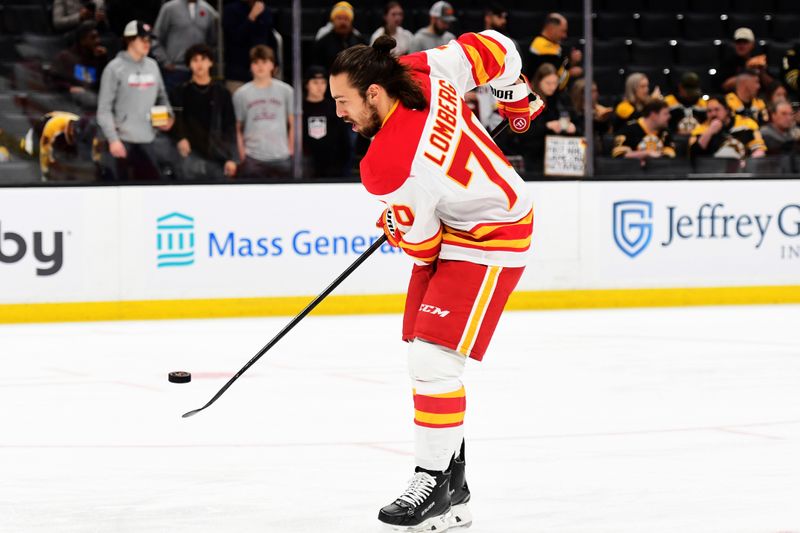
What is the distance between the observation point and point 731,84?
1001cm

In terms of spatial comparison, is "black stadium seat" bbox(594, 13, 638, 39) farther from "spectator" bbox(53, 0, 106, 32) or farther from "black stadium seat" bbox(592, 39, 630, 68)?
"spectator" bbox(53, 0, 106, 32)

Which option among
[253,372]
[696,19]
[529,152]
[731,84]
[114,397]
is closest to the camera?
[114,397]

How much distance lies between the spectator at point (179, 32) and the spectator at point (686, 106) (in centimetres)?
323

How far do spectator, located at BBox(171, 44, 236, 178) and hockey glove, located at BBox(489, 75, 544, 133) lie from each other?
497 cm

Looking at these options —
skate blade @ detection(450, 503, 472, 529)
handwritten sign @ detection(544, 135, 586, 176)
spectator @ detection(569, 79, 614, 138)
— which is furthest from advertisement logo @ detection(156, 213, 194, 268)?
skate blade @ detection(450, 503, 472, 529)

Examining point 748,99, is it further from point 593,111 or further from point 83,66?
point 83,66

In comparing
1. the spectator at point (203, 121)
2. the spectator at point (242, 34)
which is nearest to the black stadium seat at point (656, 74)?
the spectator at point (242, 34)

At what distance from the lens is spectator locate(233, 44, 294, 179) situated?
28.5ft

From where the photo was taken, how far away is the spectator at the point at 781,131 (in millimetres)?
9664

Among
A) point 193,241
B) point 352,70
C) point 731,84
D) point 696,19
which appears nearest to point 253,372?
point 193,241

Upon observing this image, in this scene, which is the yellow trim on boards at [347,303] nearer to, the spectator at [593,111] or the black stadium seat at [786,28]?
the spectator at [593,111]

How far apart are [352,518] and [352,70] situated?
3.58 feet

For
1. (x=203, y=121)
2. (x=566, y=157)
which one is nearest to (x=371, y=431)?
(x=203, y=121)

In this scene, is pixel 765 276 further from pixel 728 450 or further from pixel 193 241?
pixel 728 450
